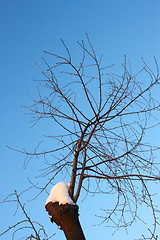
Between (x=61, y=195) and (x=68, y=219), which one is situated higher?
(x=61, y=195)

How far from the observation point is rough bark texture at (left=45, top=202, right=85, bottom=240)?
241 centimetres

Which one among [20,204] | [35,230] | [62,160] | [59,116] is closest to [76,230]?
[35,230]

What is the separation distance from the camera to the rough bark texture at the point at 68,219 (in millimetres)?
2406

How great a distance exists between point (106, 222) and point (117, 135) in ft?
2.99

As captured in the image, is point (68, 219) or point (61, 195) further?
point (61, 195)

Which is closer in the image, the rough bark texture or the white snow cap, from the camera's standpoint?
the rough bark texture

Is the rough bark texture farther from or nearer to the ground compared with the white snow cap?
nearer to the ground

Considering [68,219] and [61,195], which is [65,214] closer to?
[68,219]

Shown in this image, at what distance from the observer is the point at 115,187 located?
3135 mm

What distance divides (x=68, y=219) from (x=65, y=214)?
5 centimetres

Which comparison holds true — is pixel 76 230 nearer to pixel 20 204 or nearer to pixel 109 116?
pixel 20 204

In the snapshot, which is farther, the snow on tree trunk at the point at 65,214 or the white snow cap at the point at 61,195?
the white snow cap at the point at 61,195

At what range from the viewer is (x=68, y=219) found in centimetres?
246

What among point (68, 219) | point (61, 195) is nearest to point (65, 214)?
point (68, 219)
